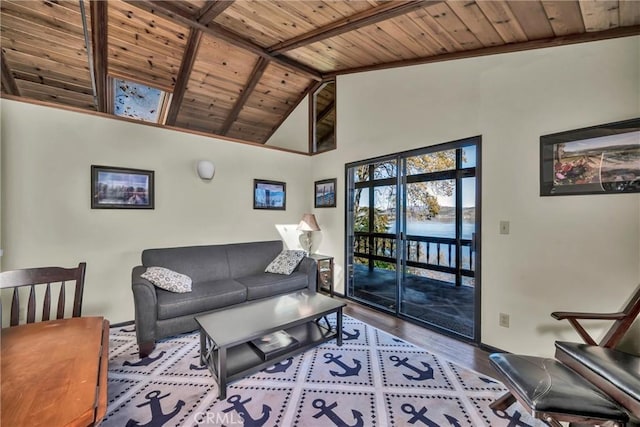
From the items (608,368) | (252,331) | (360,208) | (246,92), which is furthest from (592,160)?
(246,92)

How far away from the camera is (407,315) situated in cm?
328

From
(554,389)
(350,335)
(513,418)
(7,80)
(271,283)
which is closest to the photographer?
(554,389)

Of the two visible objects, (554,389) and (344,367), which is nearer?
(554,389)

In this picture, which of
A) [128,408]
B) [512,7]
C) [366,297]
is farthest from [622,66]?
[128,408]

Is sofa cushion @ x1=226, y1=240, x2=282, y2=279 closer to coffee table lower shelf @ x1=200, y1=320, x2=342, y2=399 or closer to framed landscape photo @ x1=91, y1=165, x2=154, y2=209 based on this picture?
framed landscape photo @ x1=91, y1=165, x2=154, y2=209

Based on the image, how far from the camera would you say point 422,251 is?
439 cm

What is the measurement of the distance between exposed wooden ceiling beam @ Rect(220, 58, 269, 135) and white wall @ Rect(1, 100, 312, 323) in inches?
43.3

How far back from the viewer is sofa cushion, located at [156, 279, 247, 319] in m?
2.57

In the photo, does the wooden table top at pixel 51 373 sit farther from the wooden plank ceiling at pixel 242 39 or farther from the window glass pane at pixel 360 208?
the window glass pane at pixel 360 208

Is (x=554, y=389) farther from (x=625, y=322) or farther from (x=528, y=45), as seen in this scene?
(x=528, y=45)

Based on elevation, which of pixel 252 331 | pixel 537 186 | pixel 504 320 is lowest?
pixel 504 320

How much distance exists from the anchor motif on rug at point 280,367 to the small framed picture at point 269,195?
247 cm

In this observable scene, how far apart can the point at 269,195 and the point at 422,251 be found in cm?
268

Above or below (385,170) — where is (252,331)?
below
